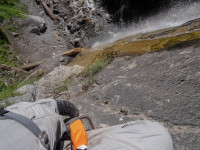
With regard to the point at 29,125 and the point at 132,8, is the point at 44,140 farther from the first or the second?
the point at 132,8

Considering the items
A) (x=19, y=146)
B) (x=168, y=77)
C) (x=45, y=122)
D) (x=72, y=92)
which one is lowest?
(x=72, y=92)

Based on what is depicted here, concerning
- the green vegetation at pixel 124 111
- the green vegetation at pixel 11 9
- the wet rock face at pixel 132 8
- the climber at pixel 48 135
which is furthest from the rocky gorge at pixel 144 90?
the green vegetation at pixel 11 9

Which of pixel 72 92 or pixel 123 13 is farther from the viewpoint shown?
pixel 123 13

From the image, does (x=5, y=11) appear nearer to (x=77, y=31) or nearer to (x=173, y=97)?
(x=77, y=31)

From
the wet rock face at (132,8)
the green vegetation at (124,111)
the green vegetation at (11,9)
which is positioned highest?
the green vegetation at (11,9)

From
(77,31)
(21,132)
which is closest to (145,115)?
(21,132)

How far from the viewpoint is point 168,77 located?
329cm

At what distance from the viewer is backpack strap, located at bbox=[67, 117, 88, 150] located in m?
1.57

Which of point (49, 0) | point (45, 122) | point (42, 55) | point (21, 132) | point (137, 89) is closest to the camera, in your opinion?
point (21, 132)

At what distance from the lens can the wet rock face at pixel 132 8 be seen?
10.6 m

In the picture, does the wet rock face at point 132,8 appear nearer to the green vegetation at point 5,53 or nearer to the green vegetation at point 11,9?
the green vegetation at point 11,9

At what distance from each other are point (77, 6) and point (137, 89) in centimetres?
1056

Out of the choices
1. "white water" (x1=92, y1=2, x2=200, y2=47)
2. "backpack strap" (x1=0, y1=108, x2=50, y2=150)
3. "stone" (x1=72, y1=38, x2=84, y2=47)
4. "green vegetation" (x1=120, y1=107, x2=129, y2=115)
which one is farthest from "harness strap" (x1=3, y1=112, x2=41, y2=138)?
"stone" (x1=72, y1=38, x2=84, y2=47)

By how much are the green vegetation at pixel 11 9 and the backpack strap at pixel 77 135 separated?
11.5 meters
